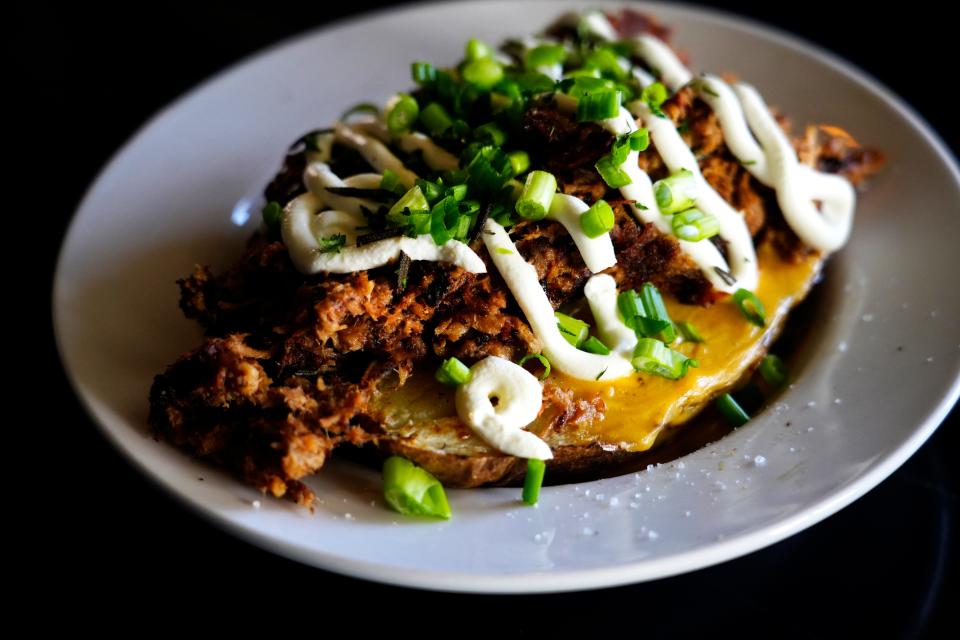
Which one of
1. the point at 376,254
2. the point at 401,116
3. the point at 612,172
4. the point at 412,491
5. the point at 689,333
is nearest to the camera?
the point at 412,491

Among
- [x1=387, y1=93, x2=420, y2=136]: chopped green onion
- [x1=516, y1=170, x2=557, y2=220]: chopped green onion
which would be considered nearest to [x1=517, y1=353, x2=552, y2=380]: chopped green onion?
[x1=516, y1=170, x2=557, y2=220]: chopped green onion

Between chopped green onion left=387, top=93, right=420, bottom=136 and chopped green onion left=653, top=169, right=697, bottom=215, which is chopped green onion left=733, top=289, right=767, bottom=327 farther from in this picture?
chopped green onion left=387, top=93, right=420, bottom=136

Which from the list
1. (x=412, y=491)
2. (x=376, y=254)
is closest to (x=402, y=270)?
(x=376, y=254)

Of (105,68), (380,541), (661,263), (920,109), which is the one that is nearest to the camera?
(380,541)

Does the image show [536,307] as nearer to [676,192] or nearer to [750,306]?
[676,192]

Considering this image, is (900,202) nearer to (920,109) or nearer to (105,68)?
(920,109)

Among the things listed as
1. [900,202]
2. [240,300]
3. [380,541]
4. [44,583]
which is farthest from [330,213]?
[900,202]
